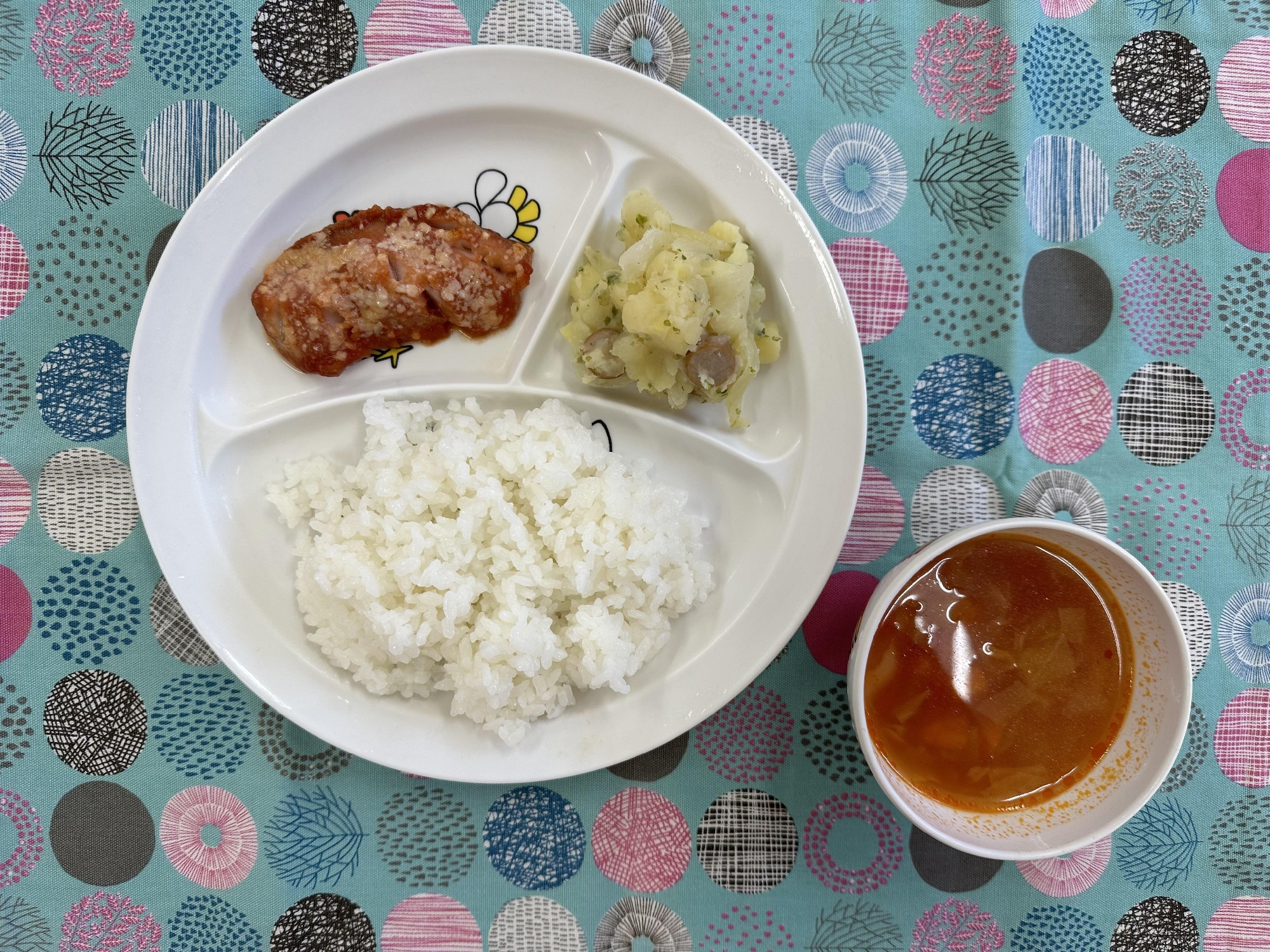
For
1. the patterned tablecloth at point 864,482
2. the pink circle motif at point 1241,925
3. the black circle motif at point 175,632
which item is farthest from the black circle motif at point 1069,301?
the black circle motif at point 175,632

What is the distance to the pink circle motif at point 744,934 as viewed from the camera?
2086 millimetres

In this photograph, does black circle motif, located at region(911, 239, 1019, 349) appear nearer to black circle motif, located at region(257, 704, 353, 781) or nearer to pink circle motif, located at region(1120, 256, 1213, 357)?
pink circle motif, located at region(1120, 256, 1213, 357)

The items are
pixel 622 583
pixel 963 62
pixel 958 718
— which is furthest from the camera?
pixel 963 62

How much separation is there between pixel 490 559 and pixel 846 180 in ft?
4.45

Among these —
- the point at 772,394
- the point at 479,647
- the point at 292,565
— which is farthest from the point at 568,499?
the point at 292,565

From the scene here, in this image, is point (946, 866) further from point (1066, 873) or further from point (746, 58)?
point (746, 58)

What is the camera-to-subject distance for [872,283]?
80.7 inches

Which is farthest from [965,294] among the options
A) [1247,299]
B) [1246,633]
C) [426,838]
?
[426,838]

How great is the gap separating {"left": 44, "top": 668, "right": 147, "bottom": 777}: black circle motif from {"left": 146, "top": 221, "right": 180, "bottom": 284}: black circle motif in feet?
3.57

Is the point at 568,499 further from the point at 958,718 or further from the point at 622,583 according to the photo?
the point at 958,718

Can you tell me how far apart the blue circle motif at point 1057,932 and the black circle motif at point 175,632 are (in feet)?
7.57

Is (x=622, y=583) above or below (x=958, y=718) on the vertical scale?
below

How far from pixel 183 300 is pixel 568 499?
3.39ft

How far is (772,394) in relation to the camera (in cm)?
196
